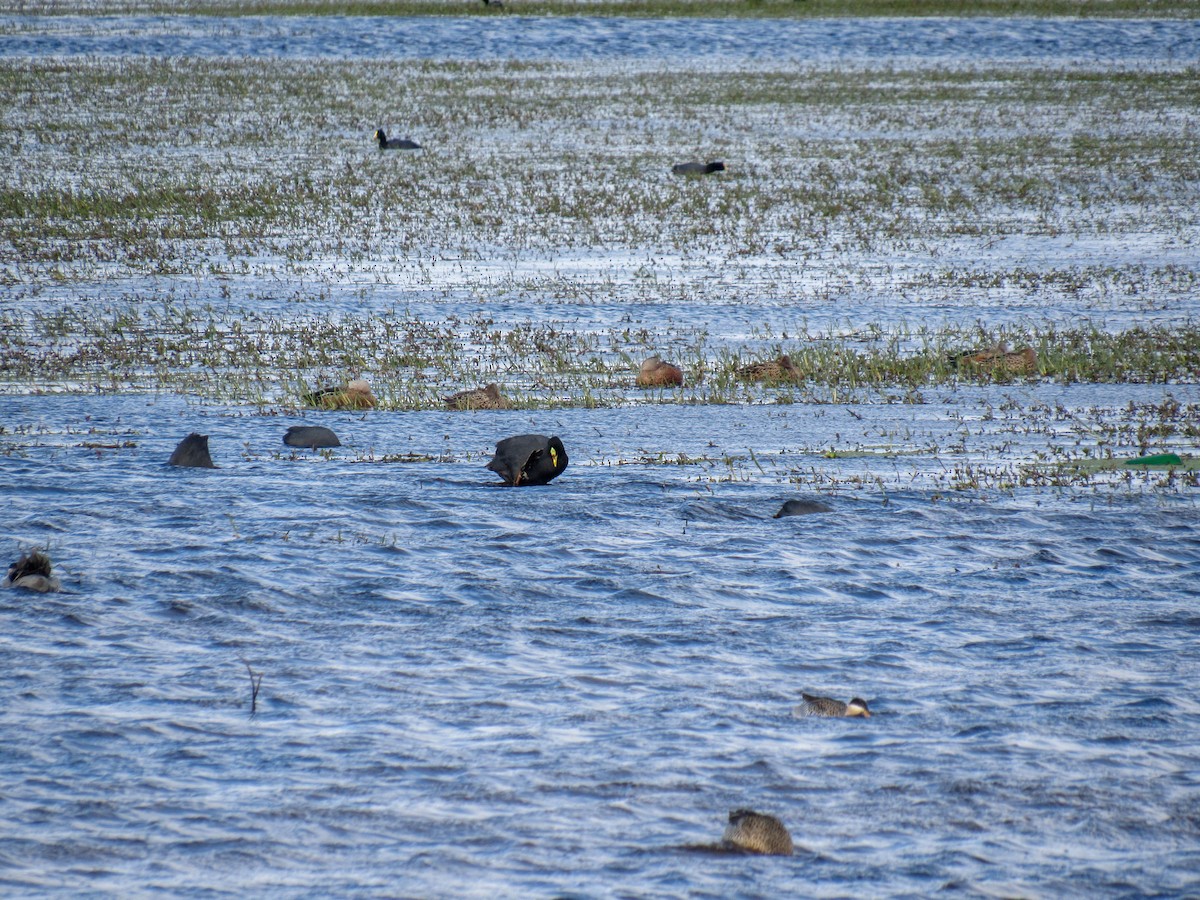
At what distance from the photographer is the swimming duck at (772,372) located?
45.8 ft

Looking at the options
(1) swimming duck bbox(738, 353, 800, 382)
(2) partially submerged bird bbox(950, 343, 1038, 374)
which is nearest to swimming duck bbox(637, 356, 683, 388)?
(1) swimming duck bbox(738, 353, 800, 382)

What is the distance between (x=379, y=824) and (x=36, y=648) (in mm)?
2767

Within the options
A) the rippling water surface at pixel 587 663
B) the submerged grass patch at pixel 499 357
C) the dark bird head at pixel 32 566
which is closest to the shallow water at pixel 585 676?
the rippling water surface at pixel 587 663

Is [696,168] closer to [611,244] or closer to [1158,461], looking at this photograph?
[611,244]

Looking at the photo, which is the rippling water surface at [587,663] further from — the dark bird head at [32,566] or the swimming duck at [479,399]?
the swimming duck at [479,399]

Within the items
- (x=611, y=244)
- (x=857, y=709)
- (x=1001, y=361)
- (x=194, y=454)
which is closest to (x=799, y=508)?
(x=857, y=709)

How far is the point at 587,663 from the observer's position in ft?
24.2

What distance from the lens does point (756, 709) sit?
6.78 meters

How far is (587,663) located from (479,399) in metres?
5.78

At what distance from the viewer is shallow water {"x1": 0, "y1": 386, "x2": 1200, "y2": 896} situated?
5426mm

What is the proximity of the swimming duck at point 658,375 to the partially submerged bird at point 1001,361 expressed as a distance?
2.77 m

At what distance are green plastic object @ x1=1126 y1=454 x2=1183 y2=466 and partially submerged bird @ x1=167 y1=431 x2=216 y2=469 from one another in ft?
22.0

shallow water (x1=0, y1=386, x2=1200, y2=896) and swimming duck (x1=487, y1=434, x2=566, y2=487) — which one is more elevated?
swimming duck (x1=487, y1=434, x2=566, y2=487)

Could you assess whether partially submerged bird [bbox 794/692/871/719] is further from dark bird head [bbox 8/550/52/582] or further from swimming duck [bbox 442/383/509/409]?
swimming duck [bbox 442/383/509/409]
